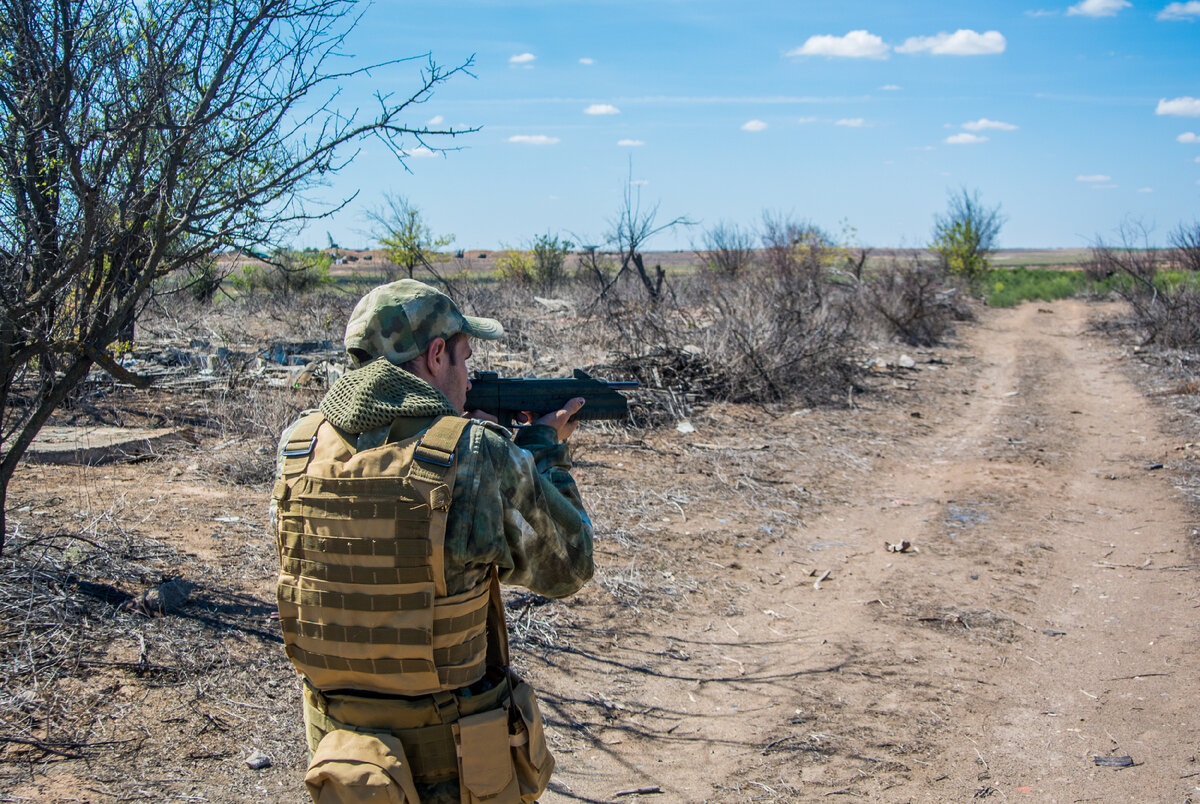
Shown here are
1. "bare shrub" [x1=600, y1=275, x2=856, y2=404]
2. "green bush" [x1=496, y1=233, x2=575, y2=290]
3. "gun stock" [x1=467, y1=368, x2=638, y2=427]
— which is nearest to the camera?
"gun stock" [x1=467, y1=368, x2=638, y2=427]

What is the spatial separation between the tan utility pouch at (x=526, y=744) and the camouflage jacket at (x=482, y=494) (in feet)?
0.87

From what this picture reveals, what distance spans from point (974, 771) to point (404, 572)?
2.63m

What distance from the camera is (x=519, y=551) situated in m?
1.87

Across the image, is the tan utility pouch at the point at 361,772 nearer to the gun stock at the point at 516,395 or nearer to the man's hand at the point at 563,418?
the man's hand at the point at 563,418

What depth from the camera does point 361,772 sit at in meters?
1.73

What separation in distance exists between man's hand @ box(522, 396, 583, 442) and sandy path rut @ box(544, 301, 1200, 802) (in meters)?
1.49

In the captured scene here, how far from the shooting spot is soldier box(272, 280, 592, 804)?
1748mm

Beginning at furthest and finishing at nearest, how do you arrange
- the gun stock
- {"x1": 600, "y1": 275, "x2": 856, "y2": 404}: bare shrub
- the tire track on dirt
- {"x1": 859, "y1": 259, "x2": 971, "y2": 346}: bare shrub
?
{"x1": 859, "y1": 259, "x2": 971, "y2": 346}: bare shrub
{"x1": 600, "y1": 275, "x2": 856, "y2": 404}: bare shrub
the tire track on dirt
the gun stock

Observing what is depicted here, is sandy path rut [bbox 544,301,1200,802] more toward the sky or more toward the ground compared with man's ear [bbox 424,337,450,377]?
more toward the ground

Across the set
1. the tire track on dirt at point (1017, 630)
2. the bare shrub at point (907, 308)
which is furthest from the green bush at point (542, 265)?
the tire track on dirt at point (1017, 630)

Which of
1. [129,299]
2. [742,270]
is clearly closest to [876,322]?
[742,270]

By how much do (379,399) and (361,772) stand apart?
748mm

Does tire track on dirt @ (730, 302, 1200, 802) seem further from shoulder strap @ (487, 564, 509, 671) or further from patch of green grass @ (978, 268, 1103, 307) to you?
patch of green grass @ (978, 268, 1103, 307)

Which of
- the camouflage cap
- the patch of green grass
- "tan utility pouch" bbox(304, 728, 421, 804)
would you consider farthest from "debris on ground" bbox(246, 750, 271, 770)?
the patch of green grass
